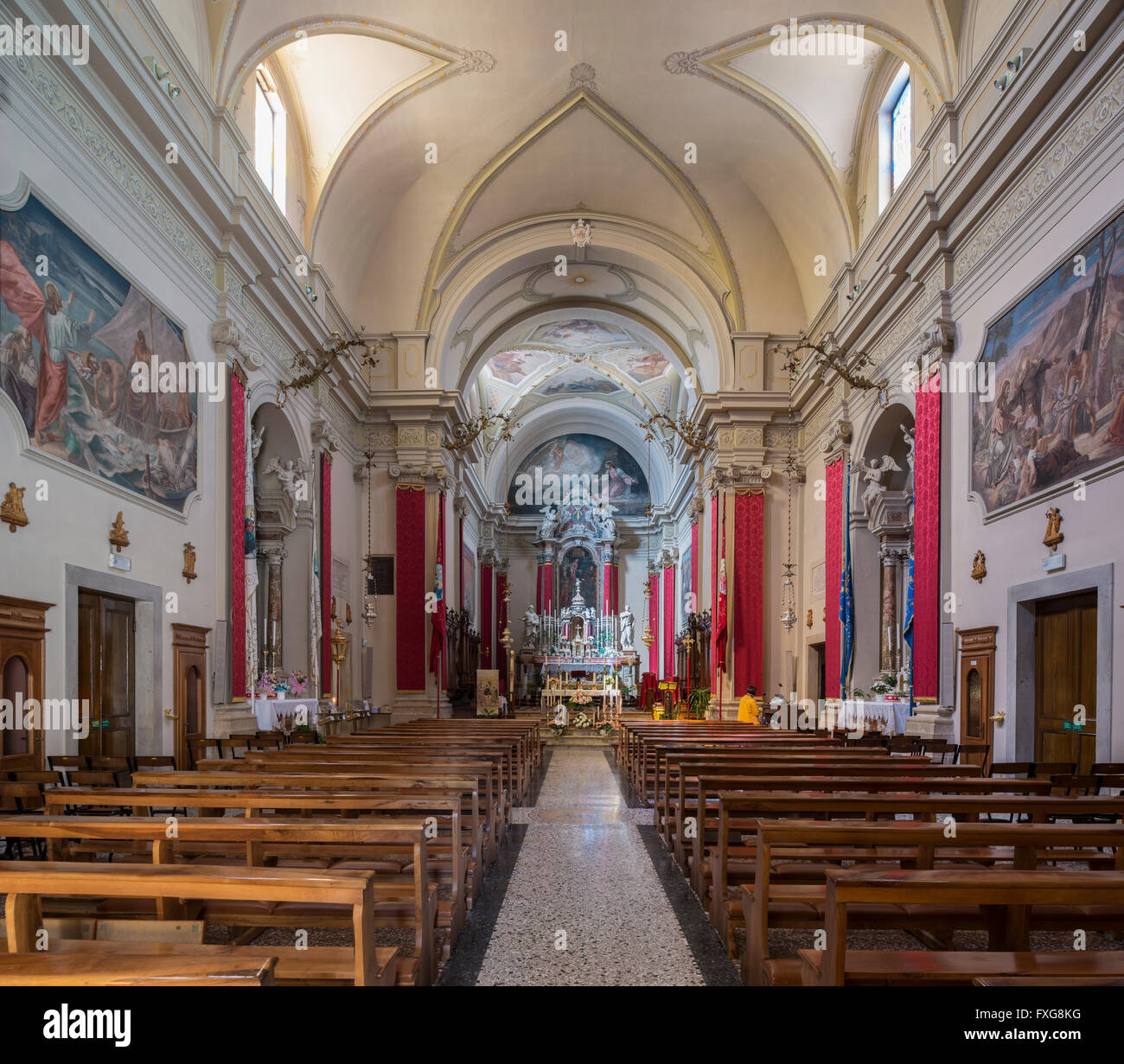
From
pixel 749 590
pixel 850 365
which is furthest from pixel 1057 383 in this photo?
pixel 749 590

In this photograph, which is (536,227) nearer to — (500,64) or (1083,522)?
(500,64)

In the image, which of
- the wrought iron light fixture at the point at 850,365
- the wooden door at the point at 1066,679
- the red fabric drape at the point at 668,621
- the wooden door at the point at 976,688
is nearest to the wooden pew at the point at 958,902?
the wooden door at the point at 1066,679

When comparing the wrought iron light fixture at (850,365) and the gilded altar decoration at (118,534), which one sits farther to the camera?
the wrought iron light fixture at (850,365)

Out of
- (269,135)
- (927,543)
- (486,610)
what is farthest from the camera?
(486,610)

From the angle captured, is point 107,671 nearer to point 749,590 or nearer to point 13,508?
point 13,508

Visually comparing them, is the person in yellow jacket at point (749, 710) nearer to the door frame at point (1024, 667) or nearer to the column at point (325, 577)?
the door frame at point (1024, 667)

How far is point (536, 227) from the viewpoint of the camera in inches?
721

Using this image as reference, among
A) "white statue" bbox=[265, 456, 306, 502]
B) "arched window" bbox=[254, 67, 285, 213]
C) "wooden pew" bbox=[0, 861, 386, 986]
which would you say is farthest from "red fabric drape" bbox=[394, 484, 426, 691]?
"wooden pew" bbox=[0, 861, 386, 986]

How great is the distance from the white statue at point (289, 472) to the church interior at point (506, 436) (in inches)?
3.9

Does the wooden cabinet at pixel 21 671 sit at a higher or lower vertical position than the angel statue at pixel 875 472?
lower

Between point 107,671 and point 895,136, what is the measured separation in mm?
11993

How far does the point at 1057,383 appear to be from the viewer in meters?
7.94

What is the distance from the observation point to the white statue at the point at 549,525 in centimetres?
3192
